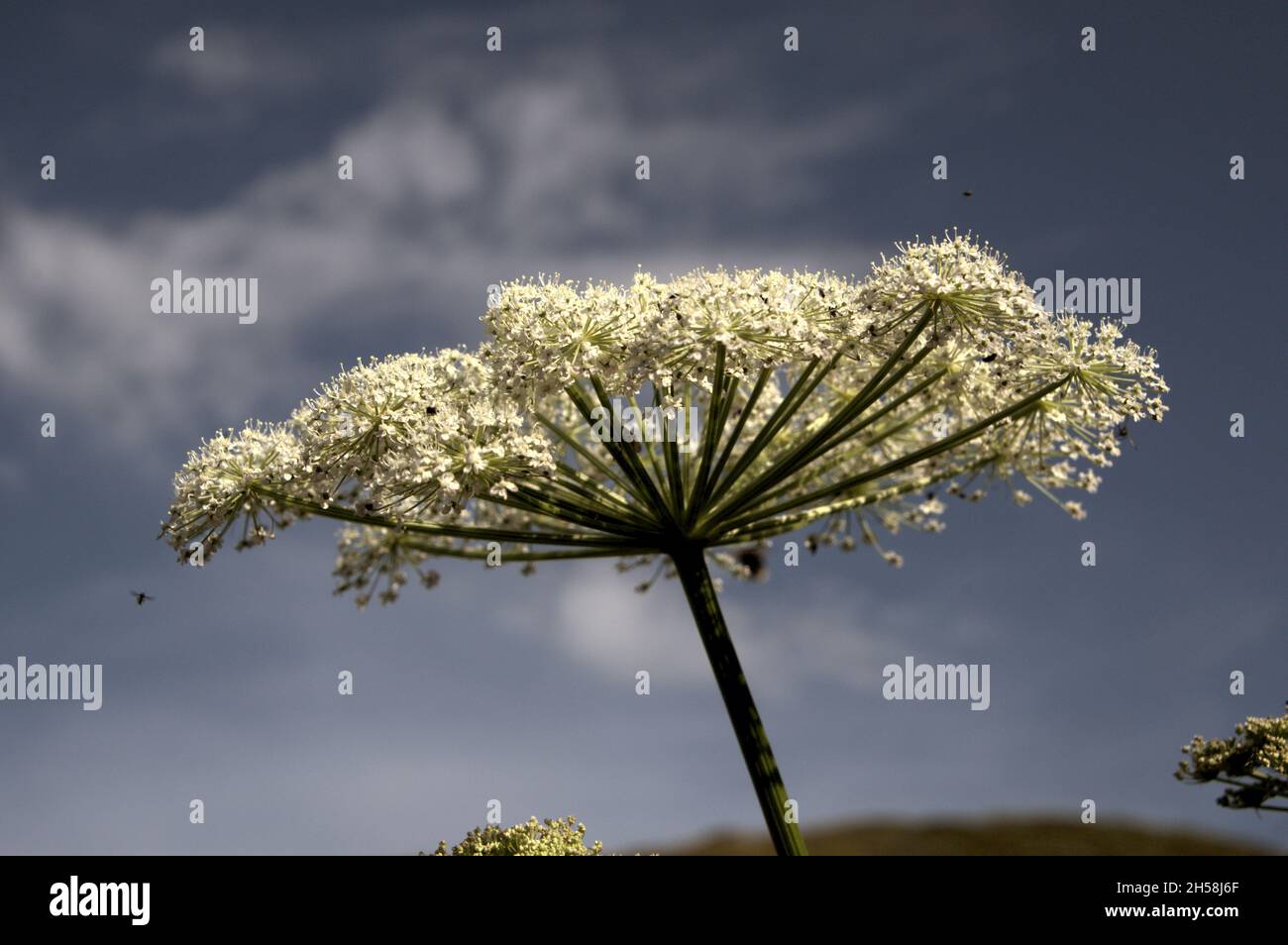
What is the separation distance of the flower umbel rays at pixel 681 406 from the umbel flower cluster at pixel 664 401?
0.07 feet

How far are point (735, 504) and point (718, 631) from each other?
1428 mm

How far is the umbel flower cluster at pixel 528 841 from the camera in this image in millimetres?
10633

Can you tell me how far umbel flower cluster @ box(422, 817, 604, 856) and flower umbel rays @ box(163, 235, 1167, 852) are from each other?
6.44 feet

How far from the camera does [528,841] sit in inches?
421

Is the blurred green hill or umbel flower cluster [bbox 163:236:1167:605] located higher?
umbel flower cluster [bbox 163:236:1167:605]

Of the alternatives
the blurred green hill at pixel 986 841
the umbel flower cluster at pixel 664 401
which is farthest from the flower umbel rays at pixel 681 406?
the blurred green hill at pixel 986 841

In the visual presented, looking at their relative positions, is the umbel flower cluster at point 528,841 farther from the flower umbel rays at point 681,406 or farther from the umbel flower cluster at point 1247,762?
the umbel flower cluster at point 1247,762

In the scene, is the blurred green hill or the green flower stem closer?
the green flower stem

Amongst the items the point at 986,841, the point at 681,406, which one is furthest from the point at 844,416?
the point at 986,841

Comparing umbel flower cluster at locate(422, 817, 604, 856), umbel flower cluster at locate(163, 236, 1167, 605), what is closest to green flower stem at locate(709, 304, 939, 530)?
umbel flower cluster at locate(163, 236, 1167, 605)

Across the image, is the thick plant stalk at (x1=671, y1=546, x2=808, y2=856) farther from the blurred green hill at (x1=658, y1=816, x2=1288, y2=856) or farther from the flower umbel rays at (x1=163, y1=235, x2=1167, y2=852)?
the blurred green hill at (x1=658, y1=816, x2=1288, y2=856)

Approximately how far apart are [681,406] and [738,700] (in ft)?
10.8

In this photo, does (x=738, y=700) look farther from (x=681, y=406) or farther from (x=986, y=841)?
(x=986, y=841)

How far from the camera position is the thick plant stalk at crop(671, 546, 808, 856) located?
11086 millimetres
